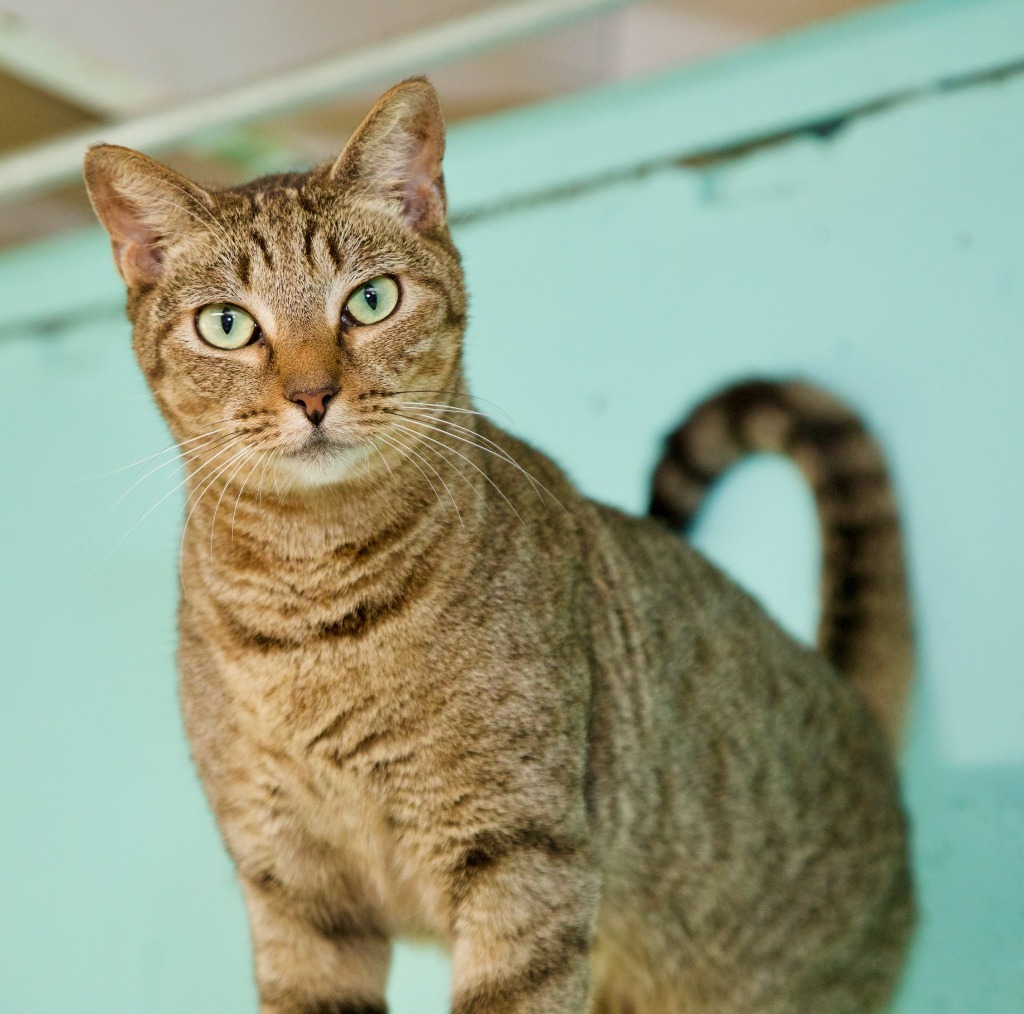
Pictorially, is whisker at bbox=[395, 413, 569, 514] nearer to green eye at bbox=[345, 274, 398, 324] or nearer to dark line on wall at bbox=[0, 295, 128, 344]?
green eye at bbox=[345, 274, 398, 324]

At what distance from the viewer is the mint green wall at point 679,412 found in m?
1.63

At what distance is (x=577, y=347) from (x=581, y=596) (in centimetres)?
79

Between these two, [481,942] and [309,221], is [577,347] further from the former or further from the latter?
[481,942]

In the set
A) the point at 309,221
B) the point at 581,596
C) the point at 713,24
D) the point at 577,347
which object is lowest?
the point at 581,596

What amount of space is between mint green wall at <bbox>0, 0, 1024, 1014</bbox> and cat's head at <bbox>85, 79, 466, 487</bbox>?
0.48 meters

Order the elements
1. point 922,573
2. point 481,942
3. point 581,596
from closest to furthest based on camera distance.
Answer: point 481,942 < point 581,596 < point 922,573

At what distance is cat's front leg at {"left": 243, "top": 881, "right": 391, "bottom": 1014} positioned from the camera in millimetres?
1204

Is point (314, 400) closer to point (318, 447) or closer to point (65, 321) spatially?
point (318, 447)

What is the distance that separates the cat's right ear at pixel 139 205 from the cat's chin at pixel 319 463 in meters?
0.29

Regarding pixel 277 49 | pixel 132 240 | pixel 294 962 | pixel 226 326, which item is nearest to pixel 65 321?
pixel 277 49

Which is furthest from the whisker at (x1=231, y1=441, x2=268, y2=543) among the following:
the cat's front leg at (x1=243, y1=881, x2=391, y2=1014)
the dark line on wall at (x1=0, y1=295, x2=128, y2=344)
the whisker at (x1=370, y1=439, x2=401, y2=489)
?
the dark line on wall at (x1=0, y1=295, x2=128, y2=344)

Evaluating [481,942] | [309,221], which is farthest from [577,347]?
[481,942]

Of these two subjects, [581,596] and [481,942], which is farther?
[581,596]

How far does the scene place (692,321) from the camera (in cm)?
188
